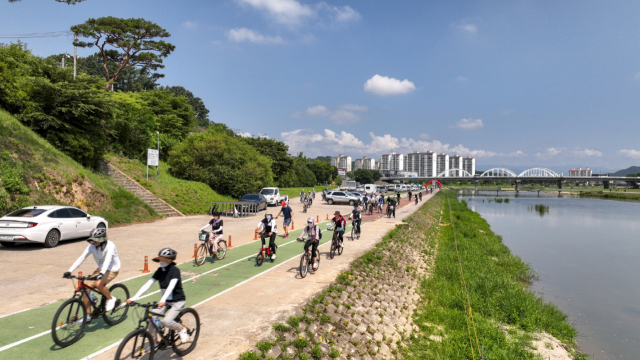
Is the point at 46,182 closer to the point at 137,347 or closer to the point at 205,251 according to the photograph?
the point at 205,251

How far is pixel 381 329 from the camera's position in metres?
8.90

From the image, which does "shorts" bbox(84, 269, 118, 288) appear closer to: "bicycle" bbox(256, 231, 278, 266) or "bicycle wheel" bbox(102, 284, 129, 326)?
"bicycle wheel" bbox(102, 284, 129, 326)

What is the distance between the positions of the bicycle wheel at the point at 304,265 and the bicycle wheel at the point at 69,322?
551cm

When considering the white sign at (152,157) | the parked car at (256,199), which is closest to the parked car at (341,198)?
the parked car at (256,199)

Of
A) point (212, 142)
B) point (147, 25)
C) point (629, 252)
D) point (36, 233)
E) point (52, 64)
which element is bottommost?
point (629, 252)

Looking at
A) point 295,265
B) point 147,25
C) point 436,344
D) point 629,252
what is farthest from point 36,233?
point 629,252

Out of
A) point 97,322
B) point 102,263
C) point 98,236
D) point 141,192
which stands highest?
point 98,236

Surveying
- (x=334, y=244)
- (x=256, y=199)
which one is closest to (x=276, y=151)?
(x=256, y=199)

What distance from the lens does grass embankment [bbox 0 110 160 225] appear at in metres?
14.5

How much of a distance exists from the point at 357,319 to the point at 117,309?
537 cm

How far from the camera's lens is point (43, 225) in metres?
12.0

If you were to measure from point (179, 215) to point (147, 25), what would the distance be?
811 inches

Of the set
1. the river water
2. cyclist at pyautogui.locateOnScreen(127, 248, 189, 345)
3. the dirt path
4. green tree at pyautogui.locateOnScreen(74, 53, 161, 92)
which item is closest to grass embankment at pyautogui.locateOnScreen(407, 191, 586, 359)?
the river water

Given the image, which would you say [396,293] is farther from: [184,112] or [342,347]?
[184,112]
